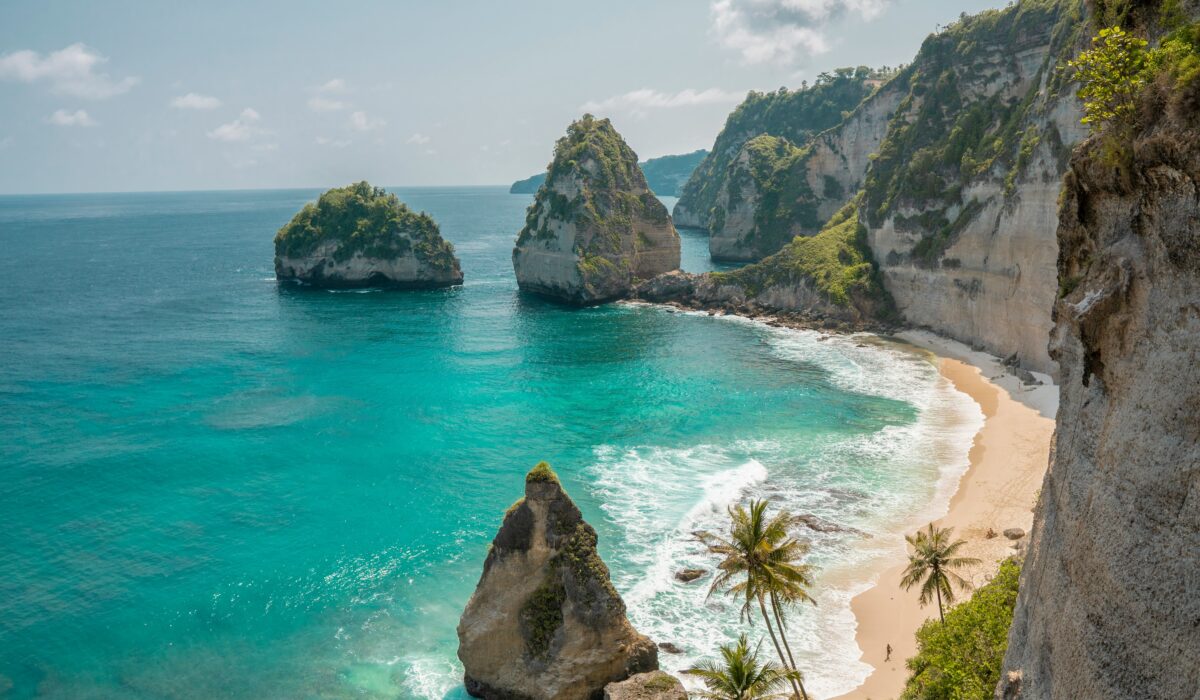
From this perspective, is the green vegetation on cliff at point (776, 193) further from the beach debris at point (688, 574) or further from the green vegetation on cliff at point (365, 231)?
the beach debris at point (688, 574)

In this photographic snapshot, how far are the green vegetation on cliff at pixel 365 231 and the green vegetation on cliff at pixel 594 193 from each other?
1459 cm

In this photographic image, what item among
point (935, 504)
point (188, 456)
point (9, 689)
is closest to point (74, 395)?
point (188, 456)

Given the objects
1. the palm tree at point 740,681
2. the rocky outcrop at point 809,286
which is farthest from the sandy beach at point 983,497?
the rocky outcrop at point 809,286

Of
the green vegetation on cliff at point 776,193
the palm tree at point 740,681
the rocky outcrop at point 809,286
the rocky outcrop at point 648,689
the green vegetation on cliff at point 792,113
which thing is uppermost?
the green vegetation on cliff at point 792,113

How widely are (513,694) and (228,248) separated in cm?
16275

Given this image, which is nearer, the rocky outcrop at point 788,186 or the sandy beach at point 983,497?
the sandy beach at point 983,497

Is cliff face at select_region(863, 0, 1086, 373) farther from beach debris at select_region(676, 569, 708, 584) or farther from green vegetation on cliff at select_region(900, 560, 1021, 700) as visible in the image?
green vegetation on cliff at select_region(900, 560, 1021, 700)

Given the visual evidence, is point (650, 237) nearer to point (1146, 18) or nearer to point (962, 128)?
point (962, 128)

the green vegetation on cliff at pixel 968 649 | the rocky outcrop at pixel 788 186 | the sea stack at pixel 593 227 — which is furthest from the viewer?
the rocky outcrop at pixel 788 186

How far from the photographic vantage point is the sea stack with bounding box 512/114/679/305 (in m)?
104

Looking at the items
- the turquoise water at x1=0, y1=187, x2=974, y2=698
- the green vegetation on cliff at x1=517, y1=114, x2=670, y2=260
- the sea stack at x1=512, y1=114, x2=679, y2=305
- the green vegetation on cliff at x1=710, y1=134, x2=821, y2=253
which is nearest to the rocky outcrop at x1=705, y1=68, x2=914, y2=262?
the green vegetation on cliff at x1=710, y1=134, x2=821, y2=253

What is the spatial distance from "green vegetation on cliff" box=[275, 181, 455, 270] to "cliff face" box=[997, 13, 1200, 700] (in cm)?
10758

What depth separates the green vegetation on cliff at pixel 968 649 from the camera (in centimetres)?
2273

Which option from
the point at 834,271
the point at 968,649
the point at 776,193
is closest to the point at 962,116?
the point at 834,271
